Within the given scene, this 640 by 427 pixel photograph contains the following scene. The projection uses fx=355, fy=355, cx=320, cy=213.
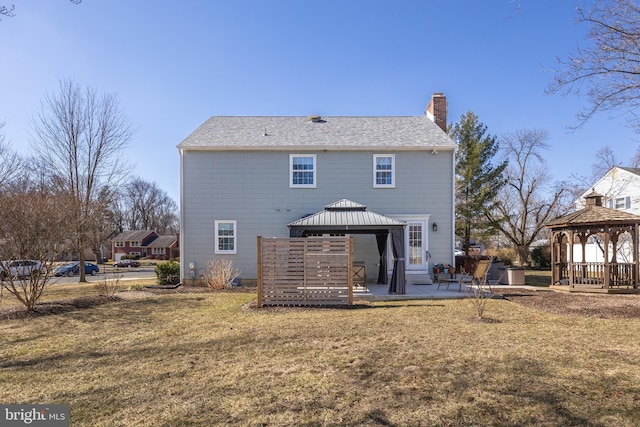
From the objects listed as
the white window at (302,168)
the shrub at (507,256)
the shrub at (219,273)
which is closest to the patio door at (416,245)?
the white window at (302,168)

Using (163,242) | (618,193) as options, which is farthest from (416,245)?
(163,242)

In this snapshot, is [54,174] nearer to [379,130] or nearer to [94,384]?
[379,130]

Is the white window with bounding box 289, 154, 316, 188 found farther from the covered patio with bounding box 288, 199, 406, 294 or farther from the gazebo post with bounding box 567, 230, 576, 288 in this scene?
the gazebo post with bounding box 567, 230, 576, 288

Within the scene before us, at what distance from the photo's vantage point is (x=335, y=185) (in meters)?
15.3

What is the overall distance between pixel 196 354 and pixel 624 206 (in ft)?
105

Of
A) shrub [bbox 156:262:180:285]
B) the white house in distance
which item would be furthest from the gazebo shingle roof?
shrub [bbox 156:262:180:285]

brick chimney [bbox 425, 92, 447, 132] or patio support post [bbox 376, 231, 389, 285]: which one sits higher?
brick chimney [bbox 425, 92, 447, 132]

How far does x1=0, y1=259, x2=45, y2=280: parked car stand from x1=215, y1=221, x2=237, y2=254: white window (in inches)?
255

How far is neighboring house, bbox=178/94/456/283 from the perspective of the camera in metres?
A: 15.1

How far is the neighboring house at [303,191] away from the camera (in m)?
15.1

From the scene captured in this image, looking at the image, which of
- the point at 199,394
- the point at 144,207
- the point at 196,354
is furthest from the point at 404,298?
→ the point at 144,207

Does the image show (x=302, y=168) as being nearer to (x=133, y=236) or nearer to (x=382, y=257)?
(x=382, y=257)

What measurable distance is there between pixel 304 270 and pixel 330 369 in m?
4.77

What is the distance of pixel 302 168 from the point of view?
15.4 m
